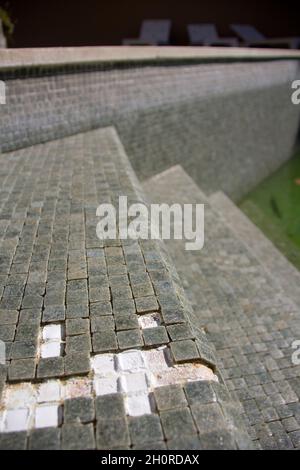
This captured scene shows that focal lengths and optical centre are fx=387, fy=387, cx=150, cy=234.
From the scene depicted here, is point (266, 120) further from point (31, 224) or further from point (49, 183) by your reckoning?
point (31, 224)

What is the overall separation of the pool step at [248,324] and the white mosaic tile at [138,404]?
3.47 ft

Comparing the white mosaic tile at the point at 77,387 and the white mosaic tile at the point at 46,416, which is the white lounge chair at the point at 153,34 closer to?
the white mosaic tile at the point at 77,387

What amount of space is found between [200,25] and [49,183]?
50.2ft

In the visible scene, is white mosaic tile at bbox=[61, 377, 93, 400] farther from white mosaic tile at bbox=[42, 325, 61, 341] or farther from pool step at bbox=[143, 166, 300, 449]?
pool step at bbox=[143, 166, 300, 449]

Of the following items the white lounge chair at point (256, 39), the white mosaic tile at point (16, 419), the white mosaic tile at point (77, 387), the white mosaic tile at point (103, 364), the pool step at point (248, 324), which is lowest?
the pool step at point (248, 324)

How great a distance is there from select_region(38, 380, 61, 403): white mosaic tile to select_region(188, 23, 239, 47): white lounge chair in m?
16.7

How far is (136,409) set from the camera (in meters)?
2.45

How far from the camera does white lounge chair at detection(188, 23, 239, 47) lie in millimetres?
16530

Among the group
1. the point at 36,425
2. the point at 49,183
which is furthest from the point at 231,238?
the point at 36,425

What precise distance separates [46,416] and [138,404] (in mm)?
576

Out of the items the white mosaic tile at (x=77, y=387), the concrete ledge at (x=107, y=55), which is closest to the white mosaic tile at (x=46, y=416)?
the white mosaic tile at (x=77, y=387)

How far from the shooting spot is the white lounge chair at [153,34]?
16000mm

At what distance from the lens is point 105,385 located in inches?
103

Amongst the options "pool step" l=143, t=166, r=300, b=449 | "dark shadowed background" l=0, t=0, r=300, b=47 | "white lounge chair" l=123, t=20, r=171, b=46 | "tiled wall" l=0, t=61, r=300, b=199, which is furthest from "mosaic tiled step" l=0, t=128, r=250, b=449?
"dark shadowed background" l=0, t=0, r=300, b=47
